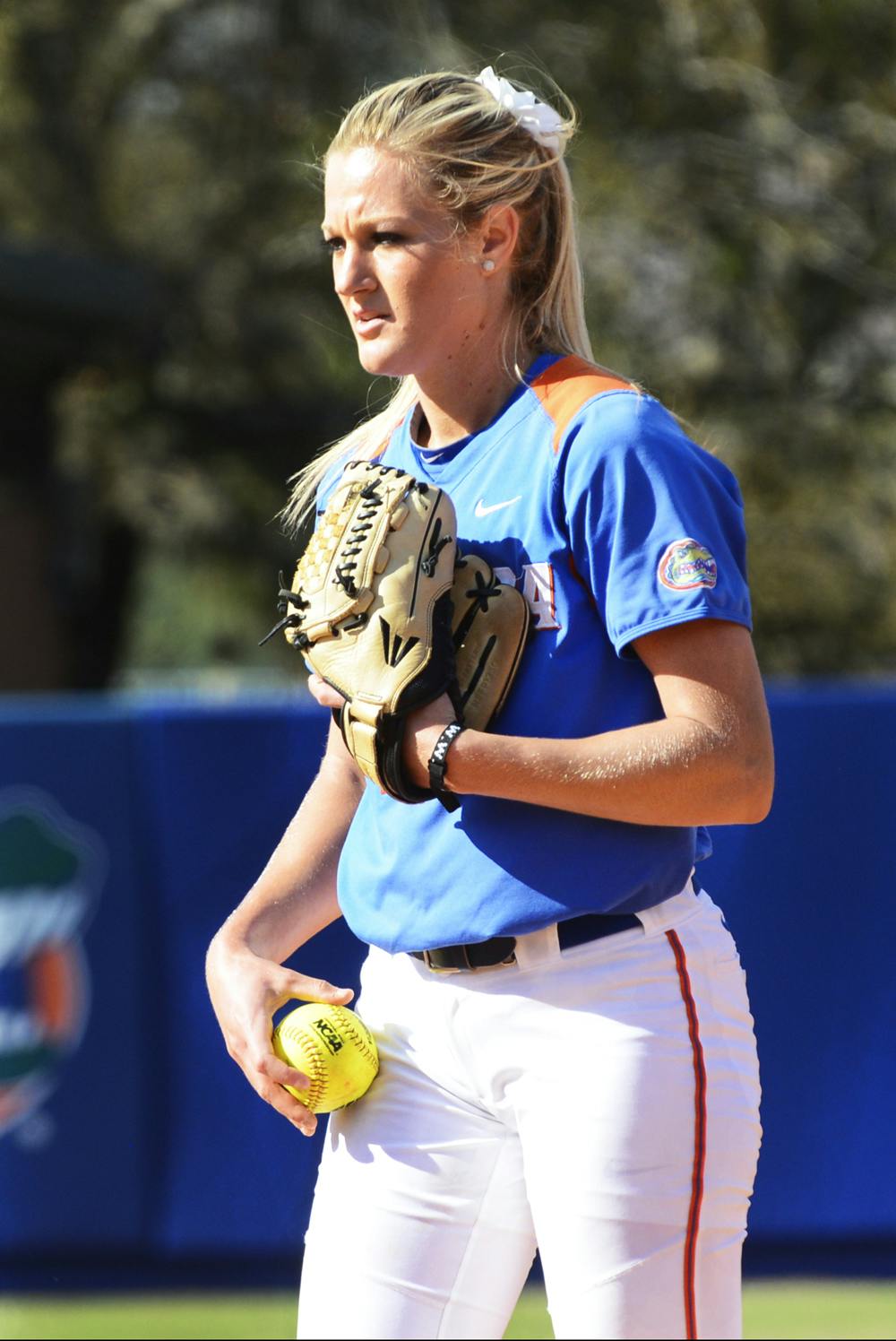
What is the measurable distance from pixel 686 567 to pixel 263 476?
11675mm

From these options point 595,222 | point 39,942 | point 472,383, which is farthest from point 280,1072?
point 595,222

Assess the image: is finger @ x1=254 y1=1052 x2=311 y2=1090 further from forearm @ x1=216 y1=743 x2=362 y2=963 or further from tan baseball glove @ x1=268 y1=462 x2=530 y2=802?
tan baseball glove @ x1=268 y1=462 x2=530 y2=802

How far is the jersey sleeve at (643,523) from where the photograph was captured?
1.87 meters

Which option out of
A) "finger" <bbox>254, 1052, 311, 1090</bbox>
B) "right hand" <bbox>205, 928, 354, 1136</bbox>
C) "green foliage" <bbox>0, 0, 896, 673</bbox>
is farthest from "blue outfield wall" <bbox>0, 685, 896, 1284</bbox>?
"green foliage" <bbox>0, 0, 896, 673</bbox>

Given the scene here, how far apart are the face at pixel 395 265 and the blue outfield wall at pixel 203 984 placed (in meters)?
3.11

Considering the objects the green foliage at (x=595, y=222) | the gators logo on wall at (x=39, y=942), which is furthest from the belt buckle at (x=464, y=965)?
the green foliage at (x=595, y=222)

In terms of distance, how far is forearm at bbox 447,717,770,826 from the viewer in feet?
6.08

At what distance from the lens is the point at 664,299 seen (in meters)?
11.0

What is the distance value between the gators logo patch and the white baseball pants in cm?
38

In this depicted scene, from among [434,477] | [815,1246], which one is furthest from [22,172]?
[434,477]

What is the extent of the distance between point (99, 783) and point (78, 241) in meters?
8.12

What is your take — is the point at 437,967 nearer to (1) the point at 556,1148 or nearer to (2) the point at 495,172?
(1) the point at 556,1148

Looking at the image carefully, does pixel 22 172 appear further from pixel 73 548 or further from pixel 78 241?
pixel 73 548

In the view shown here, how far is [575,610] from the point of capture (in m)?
1.96
